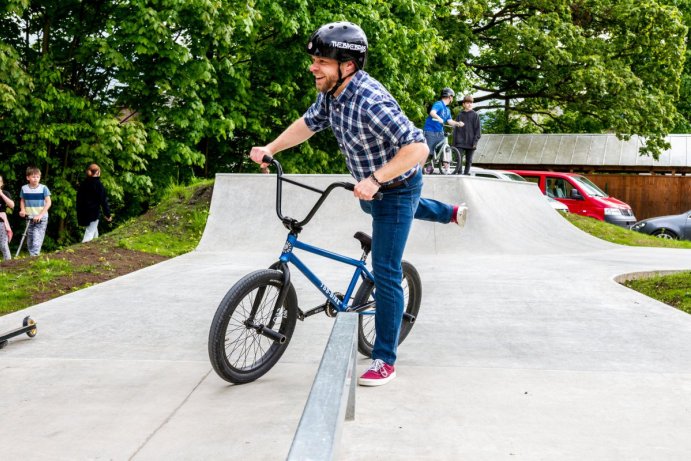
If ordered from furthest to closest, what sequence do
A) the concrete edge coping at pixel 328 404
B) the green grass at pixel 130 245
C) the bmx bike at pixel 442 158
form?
the bmx bike at pixel 442 158
the green grass at pixel 130 245
the concrete edge coping at pixel 328 404

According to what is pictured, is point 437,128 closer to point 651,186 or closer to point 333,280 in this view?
point 333,280

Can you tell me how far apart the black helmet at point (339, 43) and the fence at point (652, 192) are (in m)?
25.9

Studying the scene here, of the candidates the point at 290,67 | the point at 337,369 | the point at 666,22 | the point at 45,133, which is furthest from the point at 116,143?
the point at 666,22

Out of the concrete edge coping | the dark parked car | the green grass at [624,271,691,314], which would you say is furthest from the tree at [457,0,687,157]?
the concrete edge coping

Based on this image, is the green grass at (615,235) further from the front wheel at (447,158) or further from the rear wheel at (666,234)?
the front wheel at (447,158)

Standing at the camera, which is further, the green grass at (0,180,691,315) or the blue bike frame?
the green grass at (0,180,691,315)

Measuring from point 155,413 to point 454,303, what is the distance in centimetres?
376

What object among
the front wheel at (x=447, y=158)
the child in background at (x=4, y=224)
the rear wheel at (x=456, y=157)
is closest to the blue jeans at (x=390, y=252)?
the child in background at (x=4, y=224)

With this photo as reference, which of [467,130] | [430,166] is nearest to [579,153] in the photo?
[467,130]

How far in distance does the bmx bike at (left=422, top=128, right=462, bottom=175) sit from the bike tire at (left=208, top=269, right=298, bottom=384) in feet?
35.2

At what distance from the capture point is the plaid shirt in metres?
3.58

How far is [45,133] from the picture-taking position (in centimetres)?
1470

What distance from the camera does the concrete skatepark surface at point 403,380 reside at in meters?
3.06

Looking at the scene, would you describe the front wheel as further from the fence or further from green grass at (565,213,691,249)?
the fence
